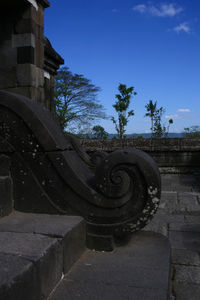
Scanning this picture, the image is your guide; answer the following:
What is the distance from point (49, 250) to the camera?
145 cm

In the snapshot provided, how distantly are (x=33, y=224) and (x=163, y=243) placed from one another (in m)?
0.98

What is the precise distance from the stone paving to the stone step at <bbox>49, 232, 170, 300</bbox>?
0.20 m

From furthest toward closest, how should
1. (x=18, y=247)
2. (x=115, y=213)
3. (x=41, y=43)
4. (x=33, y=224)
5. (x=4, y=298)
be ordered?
(x=41, y=43) → (x=115, y=213) → (x=33, y=224) → (x=18, y=247) → (x=4, y=298)

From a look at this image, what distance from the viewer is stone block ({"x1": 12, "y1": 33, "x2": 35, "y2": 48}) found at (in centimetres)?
519

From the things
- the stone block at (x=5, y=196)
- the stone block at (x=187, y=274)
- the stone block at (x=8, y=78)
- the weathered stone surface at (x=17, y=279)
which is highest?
the stone block at (x=8, y=78)

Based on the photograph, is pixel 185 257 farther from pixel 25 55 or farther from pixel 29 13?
pixel 29 13

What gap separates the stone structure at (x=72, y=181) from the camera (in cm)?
197

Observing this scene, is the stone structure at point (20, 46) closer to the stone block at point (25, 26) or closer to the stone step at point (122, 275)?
the stone block at point (25, 26)

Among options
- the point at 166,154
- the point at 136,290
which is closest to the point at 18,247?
the point at 136,290

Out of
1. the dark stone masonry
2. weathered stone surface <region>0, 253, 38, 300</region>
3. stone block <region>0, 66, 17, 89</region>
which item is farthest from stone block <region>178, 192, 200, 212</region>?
stone block <region>0, 66, 17, 89</region>

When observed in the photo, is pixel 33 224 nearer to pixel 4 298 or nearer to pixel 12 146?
pixel 12 146

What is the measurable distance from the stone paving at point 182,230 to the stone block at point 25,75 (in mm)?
3251

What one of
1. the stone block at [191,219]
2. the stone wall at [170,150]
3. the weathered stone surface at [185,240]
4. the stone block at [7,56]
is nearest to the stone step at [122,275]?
the weathered stone surface at [185,240]

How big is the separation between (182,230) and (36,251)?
2.11m
